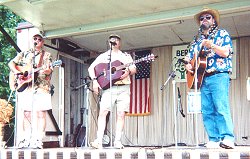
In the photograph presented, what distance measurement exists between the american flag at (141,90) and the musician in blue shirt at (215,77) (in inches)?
A: 161

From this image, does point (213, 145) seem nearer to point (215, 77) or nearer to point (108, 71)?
point (215, 77)

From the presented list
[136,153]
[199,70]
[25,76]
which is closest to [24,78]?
[25,76]

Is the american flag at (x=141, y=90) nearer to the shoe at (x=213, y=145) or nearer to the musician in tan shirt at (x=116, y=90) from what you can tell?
the musician in tan shirt at (x=116, y=90)

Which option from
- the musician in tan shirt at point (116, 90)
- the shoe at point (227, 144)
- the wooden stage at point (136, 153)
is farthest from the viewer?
the musician in tan shirt at point (116, 90)

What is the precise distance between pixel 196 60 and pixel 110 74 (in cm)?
125

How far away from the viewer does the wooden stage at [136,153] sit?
416 cm

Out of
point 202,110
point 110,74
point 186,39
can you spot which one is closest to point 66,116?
point 186,39

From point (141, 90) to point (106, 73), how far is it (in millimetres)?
3488

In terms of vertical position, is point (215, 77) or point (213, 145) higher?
point (215, 77)

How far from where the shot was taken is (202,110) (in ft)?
15.5

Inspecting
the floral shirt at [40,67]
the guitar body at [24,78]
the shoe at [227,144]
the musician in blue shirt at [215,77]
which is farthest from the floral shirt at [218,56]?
the guitar body at [24,78]

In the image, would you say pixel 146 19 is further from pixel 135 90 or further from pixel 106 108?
pixel 135 90

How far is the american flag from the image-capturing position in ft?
29.1

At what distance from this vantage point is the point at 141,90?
8938 mm
